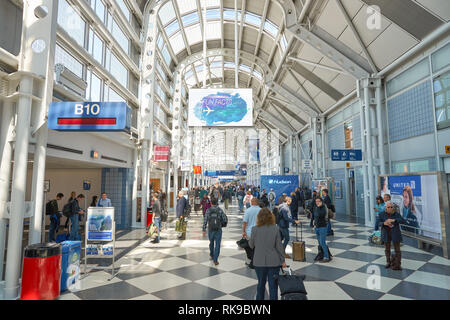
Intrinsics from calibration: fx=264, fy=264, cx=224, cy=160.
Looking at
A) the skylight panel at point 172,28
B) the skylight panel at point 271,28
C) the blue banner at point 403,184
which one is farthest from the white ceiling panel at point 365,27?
the skylight panel at point 172,28

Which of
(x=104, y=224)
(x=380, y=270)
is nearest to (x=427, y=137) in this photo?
(x=380, y=270)

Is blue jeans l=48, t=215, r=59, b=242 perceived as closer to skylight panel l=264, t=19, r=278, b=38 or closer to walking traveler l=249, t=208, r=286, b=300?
walking traveler l=249, t=208, r=286, b=300

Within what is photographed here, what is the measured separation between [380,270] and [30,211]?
22.8 feet

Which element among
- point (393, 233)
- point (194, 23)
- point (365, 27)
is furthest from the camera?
point (194, 23)

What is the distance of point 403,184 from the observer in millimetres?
8320

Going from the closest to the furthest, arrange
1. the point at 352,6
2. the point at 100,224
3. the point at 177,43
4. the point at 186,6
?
the point at 100,224
the point at 352,6
the point at 186,6
the point at 177,43

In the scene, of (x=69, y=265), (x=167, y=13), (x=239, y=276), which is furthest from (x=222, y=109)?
(x=69, y=265)

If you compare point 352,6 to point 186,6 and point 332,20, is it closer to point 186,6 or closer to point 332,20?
point 332,20

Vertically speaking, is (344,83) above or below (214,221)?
above

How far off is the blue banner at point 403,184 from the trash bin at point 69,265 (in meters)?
8.82

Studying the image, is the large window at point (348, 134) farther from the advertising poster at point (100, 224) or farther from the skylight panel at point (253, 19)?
the advertising poster at point (100, 224)

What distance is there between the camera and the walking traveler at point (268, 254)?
3336 mm

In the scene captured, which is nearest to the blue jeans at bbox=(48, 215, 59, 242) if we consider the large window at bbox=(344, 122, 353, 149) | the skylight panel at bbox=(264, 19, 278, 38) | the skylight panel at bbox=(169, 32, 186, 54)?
the large window at bbox=(344, 122, 353, 149)

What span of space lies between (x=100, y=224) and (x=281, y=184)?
12751mm
